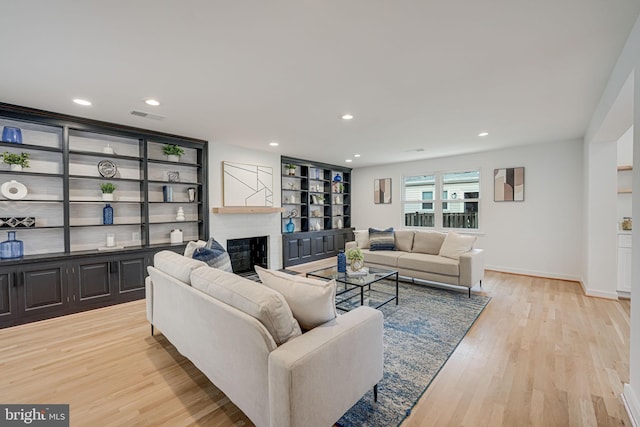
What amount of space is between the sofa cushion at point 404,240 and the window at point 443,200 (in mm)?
1723

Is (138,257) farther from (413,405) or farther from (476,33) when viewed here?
(476,33)

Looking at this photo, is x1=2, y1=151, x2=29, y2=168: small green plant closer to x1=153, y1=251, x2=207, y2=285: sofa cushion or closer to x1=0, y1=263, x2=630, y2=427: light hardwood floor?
x1=0, y1=263, x2=630, y2=427: light hardwood floor

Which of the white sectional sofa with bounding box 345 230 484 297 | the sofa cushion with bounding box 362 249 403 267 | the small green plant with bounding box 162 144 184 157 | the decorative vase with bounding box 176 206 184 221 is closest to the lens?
the white sectional sofa with bounding box 345 230 484 297

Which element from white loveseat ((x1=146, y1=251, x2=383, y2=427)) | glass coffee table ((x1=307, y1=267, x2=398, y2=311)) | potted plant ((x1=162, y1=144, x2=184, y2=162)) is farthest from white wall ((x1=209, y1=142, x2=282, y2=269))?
white loveseat ((x1=146, y1=251, x2=383, y2=427))

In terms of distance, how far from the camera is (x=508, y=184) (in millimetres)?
5469

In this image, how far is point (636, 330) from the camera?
1752mm

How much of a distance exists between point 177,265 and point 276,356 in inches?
58.9

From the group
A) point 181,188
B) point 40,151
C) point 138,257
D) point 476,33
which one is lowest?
point 138,257

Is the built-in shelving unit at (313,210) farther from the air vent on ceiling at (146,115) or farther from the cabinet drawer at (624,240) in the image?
the cabinet drawer at (624,240)

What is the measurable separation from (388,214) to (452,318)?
4.35 metres

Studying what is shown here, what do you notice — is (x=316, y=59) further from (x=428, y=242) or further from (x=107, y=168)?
(x=428, y=242)

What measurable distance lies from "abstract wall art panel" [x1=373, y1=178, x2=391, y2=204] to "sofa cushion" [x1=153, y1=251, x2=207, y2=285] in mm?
5764

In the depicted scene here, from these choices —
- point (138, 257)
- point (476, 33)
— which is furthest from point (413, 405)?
point (138, 257)

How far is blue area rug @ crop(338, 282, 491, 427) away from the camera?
1.78 metres
